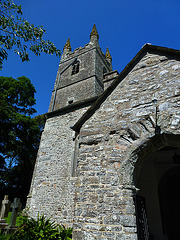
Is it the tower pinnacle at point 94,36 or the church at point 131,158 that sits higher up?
the tower pinnacle at point 94,36

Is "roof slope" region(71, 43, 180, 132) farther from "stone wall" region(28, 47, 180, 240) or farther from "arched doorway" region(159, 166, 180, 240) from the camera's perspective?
"arched doorway" region(159, 166, 180, 240)

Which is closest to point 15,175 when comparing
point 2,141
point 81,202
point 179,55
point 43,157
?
point 2,141

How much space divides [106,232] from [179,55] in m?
4.36

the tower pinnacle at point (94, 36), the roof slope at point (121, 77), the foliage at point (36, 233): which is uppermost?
the tower pinnacle at point (94, 36)

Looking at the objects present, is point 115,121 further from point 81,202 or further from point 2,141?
point 2,141

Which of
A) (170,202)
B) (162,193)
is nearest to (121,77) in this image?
(162,193)

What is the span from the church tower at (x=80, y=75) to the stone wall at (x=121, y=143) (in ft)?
27.8

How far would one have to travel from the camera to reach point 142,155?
3400mm

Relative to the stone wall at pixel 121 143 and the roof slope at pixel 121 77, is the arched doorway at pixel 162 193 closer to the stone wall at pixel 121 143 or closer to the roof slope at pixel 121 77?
the stone wall at pixel 121 143

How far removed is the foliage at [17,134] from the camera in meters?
15.0

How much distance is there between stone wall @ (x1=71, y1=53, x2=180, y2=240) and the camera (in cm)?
295

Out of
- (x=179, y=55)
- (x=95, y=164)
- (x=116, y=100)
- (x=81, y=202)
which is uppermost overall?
(x=179, y=55)

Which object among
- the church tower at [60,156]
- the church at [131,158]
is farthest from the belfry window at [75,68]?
the church at [131,158]

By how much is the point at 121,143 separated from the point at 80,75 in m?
12.3
